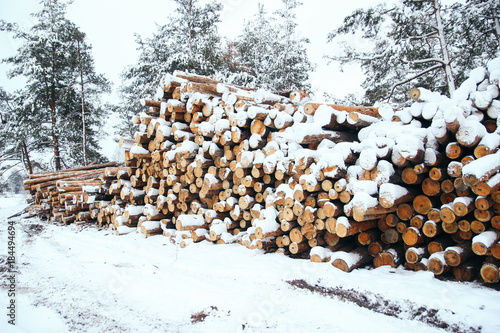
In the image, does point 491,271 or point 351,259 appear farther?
point 351,259

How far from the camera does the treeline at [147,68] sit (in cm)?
1252

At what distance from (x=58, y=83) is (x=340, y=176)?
20.1 m

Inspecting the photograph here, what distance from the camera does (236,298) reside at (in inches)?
121

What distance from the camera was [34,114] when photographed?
1705 cm

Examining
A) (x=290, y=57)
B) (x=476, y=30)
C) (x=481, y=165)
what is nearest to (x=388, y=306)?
(x=481, y=165)

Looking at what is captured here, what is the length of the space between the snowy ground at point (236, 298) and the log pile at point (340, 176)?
1.24ft

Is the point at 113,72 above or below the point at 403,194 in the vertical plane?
above

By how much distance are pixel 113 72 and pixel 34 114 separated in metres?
5.99

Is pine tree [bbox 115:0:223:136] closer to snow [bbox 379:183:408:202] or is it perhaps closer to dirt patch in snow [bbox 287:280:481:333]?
snow [bbox 379:183:408:202]

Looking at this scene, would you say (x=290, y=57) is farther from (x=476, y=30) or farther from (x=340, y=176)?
(x=340, y=176)

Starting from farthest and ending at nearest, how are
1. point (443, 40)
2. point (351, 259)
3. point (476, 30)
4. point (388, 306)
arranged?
point (476, 30) < point (443, 40) < point (351, 259) < point (388, 306)

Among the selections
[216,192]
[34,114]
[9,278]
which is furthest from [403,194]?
[34,114]

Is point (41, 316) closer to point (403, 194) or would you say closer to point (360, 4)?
point (403, 194)

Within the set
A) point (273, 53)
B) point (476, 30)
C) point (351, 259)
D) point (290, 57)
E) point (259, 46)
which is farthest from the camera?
point (259, 46)
